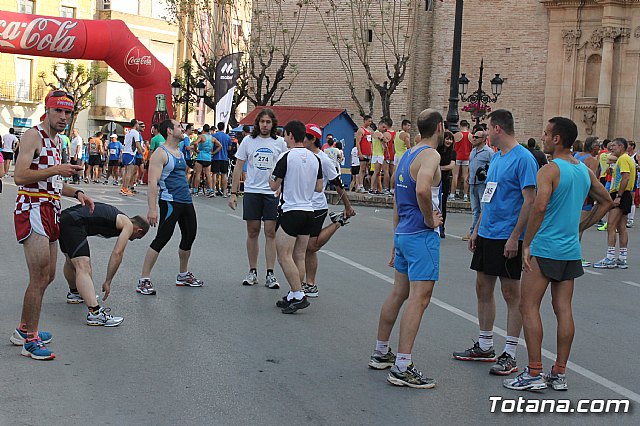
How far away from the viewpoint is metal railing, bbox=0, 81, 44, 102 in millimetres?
60234

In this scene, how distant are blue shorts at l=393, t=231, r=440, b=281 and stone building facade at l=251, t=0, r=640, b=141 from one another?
3810 centimetres

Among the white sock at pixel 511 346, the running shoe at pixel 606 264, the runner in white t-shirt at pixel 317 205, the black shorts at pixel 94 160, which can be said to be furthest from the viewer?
the black shorts at pixel 94 160

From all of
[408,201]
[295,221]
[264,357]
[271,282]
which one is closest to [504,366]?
[408,201]

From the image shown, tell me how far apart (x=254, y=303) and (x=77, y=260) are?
221 cm

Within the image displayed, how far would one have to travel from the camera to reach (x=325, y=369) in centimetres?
740

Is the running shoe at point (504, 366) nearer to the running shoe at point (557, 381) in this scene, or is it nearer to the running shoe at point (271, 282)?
the running shoe at point (557, 381)

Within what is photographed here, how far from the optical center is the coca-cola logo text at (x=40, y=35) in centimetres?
2481

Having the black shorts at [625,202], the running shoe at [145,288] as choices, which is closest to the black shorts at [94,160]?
the black shorts at [625,202]

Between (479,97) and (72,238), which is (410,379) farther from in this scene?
(479,97)

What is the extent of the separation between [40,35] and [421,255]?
20303 millimetres

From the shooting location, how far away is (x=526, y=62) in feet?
152

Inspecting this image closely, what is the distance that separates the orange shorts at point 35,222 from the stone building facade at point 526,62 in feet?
125

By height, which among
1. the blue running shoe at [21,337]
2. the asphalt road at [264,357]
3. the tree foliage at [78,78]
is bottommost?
the asphalt road at [264,357]

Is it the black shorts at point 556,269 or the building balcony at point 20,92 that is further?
the building balcony at point 20,92
